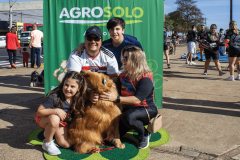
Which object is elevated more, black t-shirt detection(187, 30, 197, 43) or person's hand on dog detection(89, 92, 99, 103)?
black t-shirt detection(187, 30, 197, 43)

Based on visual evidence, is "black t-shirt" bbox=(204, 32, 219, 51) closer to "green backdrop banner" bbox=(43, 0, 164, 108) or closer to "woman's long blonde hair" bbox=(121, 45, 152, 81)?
"green backdrop banner" bbox=(43, 0, 164, 108)

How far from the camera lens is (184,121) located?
4.04m

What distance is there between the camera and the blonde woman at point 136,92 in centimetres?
290

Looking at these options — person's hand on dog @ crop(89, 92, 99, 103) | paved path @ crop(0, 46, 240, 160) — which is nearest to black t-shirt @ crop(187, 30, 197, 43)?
paved path @ crop(0, 46, 240, 160)

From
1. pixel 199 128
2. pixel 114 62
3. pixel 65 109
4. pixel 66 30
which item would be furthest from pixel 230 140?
pixel 66 30

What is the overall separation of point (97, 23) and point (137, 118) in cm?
241

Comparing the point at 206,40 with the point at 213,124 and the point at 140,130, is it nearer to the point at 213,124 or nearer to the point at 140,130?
the point at 213,124

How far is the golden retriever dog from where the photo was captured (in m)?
2.73

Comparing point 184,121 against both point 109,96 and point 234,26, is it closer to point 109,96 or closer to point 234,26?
point 109,96

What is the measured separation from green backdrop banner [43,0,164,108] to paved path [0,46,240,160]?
87 centimetres

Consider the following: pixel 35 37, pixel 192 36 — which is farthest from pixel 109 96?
pixel 192 36

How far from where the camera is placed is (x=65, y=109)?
9.43 ft

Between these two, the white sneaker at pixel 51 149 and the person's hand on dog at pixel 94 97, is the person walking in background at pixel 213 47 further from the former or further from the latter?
the white sneaker at pixel 51 149

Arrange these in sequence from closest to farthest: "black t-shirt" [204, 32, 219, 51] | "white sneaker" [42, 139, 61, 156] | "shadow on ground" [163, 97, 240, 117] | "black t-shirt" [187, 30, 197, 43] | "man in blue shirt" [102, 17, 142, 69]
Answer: "white sneaker" [42, 139, 61, 156] → "man in blue shirt" [102, 17, 142, 69] → "shadow on ground" [163, 97, 240, 117] → "black t-shirt" [204, 32, 219, 51] → "black t-shirt" [187, 30, 197, 43]
